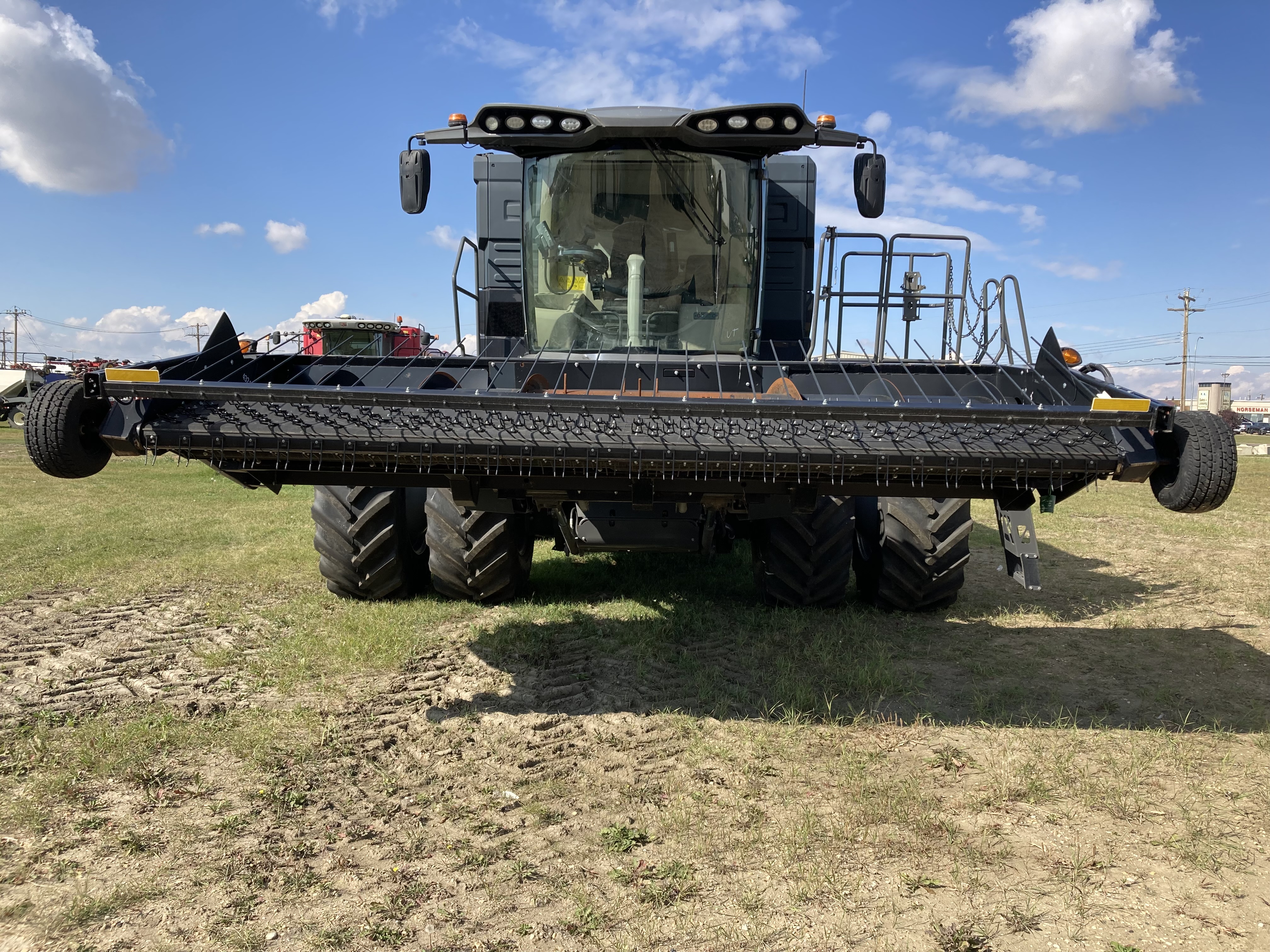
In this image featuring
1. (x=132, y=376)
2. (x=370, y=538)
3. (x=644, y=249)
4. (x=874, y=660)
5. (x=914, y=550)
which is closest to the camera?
(x=132, y=376)

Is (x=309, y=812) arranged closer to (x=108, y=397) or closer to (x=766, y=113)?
(x=108, y=397)

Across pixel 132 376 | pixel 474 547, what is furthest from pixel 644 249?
pixel 132 376

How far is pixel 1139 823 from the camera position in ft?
9.07

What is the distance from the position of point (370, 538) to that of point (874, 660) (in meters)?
3.08

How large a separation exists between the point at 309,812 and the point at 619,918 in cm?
123

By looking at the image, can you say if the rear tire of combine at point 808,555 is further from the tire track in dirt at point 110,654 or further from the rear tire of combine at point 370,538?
the tire track in dirt at point 110,654

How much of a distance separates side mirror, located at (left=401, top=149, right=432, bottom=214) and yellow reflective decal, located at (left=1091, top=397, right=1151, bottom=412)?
370cm

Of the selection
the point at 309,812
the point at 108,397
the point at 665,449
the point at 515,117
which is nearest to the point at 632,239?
the point at 515,117

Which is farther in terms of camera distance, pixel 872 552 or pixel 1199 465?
pixel 872 552

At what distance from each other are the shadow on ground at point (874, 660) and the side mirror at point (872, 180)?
251 cm

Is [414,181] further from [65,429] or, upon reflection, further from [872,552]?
[872,552]

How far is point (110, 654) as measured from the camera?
14.7 ft

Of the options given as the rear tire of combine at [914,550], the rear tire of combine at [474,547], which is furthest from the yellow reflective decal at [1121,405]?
the rear tire of combine at [474,547]

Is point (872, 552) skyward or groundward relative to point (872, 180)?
groundward
